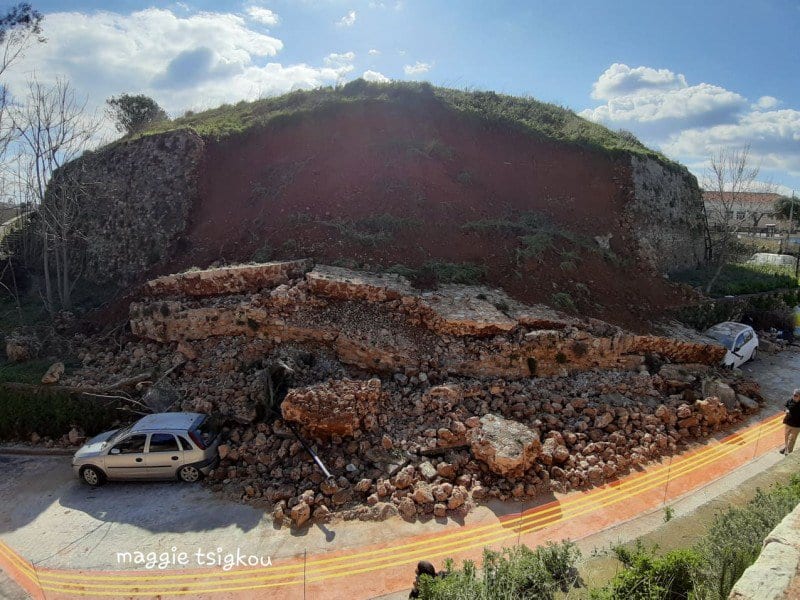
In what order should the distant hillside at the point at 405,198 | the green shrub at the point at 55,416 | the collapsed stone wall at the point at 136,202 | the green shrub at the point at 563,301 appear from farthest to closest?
the collapsed stone wall at the point at 136,202, the distant hillside at the point at 405,198, the green shrub at the point at 563,301, the green shrub at the point at 55,416

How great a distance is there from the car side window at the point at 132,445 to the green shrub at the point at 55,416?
220 centimetres

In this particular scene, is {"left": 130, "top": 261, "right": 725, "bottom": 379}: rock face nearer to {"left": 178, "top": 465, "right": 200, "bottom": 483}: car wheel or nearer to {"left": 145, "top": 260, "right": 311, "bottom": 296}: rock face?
{"left": 145, "top": 260, "right": 311, "bottom": 296}: rock face

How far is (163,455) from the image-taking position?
9.20 meters

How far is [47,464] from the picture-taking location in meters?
10.3

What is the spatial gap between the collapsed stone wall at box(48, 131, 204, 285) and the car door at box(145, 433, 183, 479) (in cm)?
854

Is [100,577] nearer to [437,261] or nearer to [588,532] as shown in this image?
[588,532]

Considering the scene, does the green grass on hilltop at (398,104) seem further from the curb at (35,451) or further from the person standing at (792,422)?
the person standing at (792,422)

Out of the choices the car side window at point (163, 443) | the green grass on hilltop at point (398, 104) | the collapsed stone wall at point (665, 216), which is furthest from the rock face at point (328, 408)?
the collapsed stone wall at point (665, 216)

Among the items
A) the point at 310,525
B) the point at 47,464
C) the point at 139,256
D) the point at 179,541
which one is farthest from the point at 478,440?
the point at 139,256

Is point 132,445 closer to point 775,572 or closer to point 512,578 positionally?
point 512,578

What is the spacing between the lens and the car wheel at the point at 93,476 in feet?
30.8

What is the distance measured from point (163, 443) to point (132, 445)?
650 millimetres

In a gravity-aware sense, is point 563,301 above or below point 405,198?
below

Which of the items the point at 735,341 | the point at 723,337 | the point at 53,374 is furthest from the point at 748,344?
the point at 53,374
